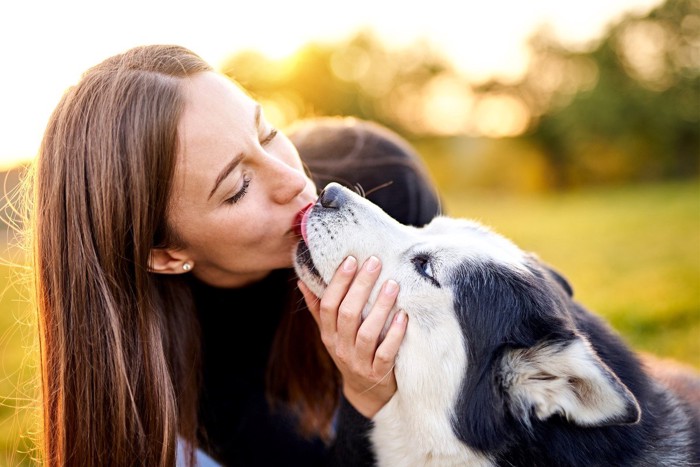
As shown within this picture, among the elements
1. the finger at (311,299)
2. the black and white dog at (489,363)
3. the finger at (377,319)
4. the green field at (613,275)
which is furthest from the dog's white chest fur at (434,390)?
the green field at (613,275)

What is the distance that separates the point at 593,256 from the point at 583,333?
694 centimetres

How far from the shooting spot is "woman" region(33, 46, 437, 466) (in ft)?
7.79

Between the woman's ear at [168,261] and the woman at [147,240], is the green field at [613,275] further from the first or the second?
the woman's ear at [168,261]

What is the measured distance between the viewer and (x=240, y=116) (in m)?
2.51

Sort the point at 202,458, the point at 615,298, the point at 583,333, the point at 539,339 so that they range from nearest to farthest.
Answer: the point at 539,339 → the point at 583,333 → the point at 202,458 → the point at 615,298

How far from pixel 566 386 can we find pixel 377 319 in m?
0.69

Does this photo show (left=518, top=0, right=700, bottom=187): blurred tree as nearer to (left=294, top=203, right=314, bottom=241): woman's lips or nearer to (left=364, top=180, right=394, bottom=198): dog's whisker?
(left=364, top=180, right=394, bottom=198): dog's whisker

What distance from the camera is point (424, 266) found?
246cm

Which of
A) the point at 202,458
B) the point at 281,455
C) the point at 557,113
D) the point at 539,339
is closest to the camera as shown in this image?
the point at 539,339

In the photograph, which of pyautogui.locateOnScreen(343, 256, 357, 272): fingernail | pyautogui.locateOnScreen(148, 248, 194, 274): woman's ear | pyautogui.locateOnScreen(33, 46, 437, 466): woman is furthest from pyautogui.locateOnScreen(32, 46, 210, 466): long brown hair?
pyautogui.locateOnScreen(343, 256, 357, 272): fingernail

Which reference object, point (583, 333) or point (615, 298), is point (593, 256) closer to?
point (615, 298)

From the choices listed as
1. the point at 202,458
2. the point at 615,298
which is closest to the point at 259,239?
the point at 202,458

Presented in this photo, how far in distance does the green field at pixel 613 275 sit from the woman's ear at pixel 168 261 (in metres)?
0.55

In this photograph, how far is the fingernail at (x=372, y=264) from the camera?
2393mm
